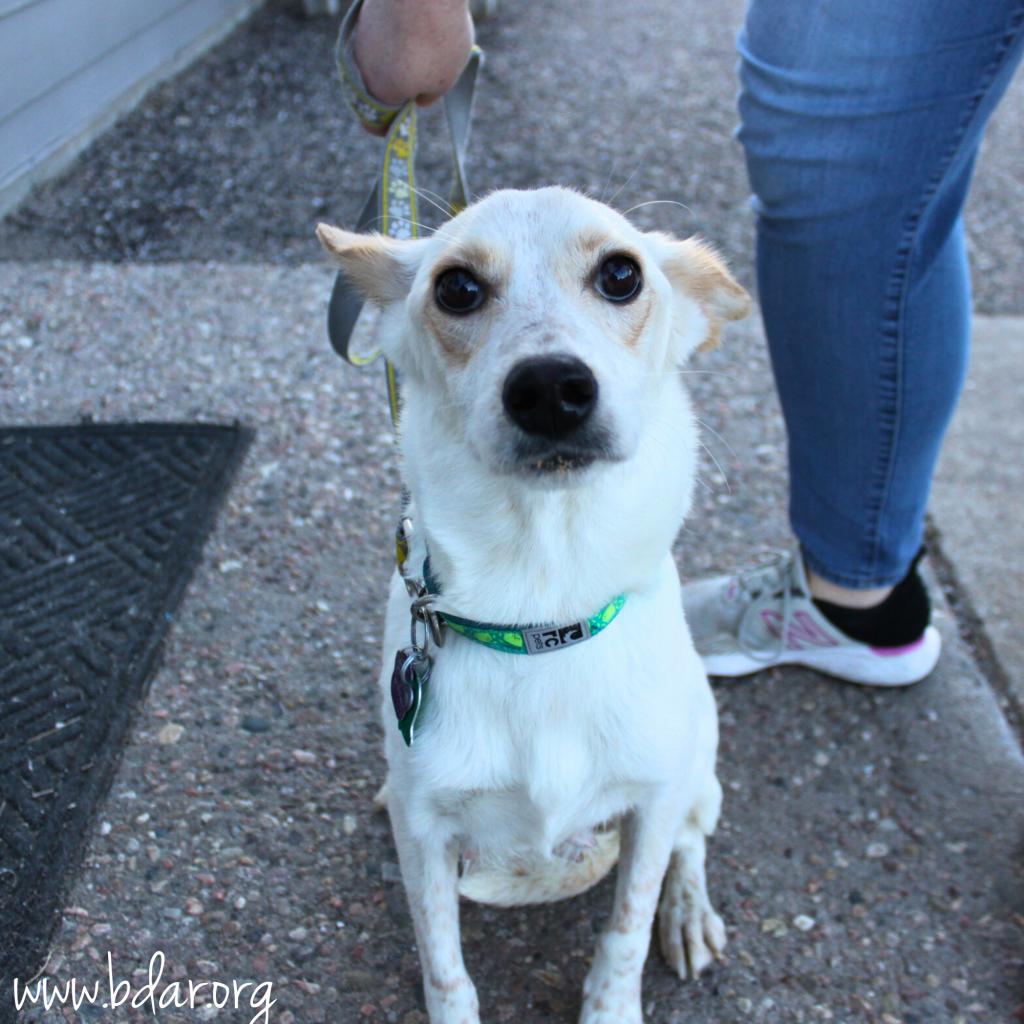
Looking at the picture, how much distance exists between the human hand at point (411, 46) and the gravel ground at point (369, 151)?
1716 mm

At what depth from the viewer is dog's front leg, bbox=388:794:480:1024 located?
1.73 meters

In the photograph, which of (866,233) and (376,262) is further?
(866,233)

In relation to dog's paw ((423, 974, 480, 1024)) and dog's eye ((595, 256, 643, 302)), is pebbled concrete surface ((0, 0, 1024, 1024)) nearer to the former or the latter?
dog's paw ((423, 974, 480, 1024))

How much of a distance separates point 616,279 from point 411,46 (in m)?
0.63

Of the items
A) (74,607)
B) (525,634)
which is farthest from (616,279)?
(74,607)

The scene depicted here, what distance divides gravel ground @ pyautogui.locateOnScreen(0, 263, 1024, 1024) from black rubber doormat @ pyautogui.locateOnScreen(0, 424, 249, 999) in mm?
61

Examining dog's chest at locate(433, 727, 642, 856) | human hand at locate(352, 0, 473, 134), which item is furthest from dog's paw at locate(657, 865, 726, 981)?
human hand at locate(352, 0, 473, 134)

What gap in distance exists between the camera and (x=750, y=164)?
2.19 metres

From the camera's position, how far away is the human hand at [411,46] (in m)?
1.85

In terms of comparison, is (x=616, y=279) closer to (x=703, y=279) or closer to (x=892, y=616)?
(x=703, y=279)

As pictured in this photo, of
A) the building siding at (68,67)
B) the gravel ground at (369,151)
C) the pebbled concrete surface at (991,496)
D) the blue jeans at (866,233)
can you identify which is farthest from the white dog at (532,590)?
the building siding at (68,67)

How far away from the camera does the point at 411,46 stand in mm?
1884

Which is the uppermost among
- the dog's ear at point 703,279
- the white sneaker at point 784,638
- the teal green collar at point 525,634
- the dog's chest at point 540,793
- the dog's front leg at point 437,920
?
the dog's ear at point 703,279

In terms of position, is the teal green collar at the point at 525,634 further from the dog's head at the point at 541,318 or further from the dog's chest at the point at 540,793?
the dog's head at the point at 541,318
